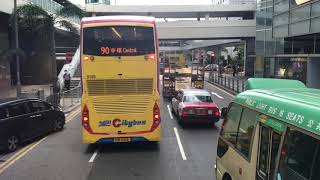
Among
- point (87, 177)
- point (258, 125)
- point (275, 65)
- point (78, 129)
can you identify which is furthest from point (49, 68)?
point (258, 125)

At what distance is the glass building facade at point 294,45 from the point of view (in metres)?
26.1

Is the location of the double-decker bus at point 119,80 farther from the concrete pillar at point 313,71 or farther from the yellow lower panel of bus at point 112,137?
the concrete pillar at point 313,71

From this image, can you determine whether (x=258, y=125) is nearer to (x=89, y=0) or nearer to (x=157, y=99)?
(x=157, y=99)

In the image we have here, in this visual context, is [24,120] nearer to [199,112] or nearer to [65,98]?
[199,112]

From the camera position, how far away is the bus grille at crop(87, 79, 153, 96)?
13195mm

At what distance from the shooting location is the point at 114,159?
42.0 ft

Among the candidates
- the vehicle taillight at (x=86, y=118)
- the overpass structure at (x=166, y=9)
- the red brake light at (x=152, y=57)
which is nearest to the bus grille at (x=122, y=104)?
the vehicle taillight at (x=86, y=118)

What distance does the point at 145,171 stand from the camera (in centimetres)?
1120

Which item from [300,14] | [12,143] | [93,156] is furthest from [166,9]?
[93,156]

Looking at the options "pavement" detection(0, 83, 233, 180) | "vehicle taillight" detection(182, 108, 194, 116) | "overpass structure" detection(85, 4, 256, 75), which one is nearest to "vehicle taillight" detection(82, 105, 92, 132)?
"pavement" detection(0, 83, 233, 180)

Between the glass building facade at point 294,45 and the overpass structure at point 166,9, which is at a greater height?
the overpass structure at point 166,9

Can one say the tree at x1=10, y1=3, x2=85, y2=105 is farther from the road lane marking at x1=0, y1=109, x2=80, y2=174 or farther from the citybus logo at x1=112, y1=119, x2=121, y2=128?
the citybus logo at x1=112, y1=119, x2=121, y2=128

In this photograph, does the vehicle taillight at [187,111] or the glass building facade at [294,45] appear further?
the glass building facade at [294,45]

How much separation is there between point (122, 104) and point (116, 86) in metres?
0.56
